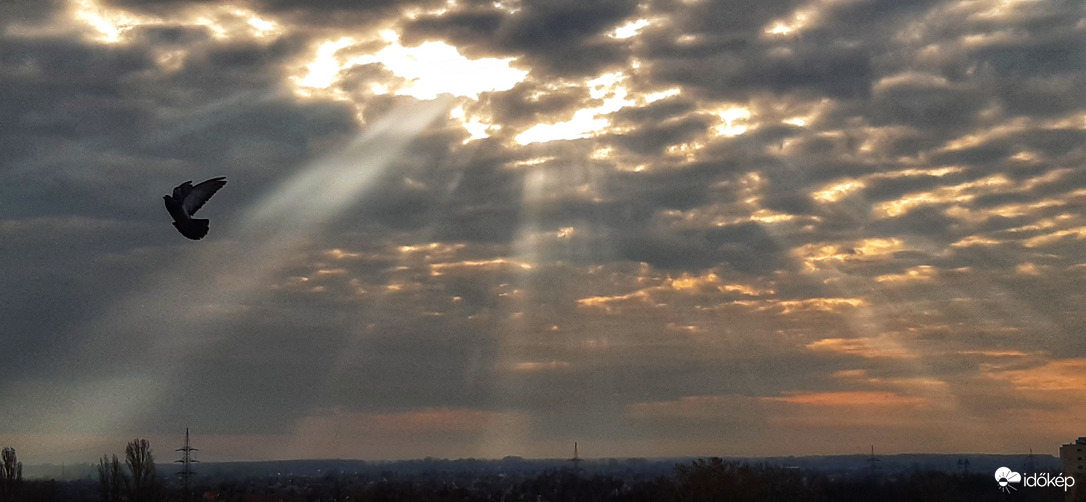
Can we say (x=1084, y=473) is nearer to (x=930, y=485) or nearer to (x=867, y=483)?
(x=930, y=485)

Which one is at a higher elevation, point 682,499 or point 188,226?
point 188,226

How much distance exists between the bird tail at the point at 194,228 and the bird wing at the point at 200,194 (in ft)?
1.64

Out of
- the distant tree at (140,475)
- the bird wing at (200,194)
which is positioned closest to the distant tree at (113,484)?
the distant tree at (140,475)

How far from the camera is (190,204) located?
26547mm

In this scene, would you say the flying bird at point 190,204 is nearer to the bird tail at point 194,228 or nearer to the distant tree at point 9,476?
the bird tail at point 194,228

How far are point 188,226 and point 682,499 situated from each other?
50.0 m

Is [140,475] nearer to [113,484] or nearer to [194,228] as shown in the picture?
[113,484]

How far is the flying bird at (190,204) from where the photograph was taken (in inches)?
998

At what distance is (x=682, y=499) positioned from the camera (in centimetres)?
6988

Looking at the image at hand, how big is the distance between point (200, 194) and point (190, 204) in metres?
0.80

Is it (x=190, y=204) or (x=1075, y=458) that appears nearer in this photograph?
(x=190, y=204)

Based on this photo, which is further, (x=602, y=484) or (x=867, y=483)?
(x=602, y=484)

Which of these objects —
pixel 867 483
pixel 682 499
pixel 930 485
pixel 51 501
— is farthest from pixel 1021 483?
Answer: pixel 51 501

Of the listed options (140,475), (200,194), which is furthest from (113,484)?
(200,194)
